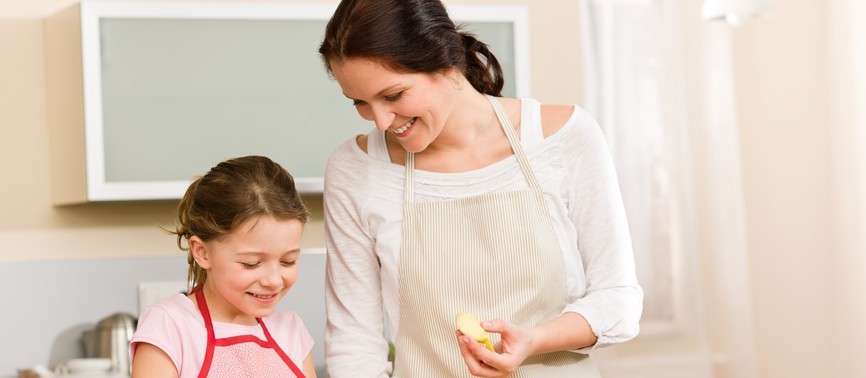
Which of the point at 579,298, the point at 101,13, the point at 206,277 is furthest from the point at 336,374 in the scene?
the point at 101,13

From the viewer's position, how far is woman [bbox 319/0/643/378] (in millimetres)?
1316

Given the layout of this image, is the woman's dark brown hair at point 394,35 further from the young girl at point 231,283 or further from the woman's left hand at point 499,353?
the woman's left hand at point 499,353

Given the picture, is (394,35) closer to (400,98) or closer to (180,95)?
(400,98)

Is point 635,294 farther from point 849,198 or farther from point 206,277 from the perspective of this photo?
point 849,198

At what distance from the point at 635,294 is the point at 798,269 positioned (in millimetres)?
1980

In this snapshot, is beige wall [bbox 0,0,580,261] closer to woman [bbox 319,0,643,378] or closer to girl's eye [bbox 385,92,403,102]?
woman [bbox 319,0,643,378]

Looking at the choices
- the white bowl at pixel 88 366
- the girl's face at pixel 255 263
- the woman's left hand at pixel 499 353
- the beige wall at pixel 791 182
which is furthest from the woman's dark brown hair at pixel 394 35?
the beige wall at pixel 791 182

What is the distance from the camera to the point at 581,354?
4.57 ft

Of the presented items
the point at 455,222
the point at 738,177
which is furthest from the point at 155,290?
the point at 738,177

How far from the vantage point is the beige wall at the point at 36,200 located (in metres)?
2.24

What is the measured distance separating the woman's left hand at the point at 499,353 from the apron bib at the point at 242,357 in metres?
0.31

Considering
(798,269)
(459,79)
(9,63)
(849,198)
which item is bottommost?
(798,269)

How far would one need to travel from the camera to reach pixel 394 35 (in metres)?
1.29

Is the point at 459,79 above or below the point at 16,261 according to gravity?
above
